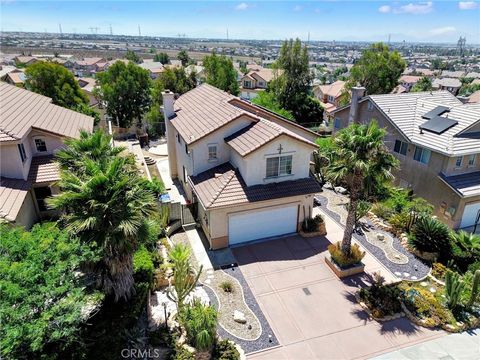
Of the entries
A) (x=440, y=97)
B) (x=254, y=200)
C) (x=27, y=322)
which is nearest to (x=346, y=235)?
(x=254, y=200)

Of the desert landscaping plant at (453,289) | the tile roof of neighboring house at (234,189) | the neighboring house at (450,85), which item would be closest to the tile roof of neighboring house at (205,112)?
the tile roof of neighboring house at (234,189)

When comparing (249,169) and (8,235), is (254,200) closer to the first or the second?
(249,169)

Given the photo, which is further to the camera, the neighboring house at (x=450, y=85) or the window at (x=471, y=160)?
the neighboring house at (x=450, y=85)

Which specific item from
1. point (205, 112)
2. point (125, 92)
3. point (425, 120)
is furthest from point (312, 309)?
point (125, 92)

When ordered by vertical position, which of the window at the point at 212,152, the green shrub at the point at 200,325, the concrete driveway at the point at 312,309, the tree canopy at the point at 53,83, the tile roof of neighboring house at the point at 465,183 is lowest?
the concrete driveway at the point at 312,309

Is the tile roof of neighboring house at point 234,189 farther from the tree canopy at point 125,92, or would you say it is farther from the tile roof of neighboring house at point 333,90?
the tile roof of neighboring house at point 333,90

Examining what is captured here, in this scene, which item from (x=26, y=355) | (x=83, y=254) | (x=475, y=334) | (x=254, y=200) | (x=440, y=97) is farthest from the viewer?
(x=440, y=97)

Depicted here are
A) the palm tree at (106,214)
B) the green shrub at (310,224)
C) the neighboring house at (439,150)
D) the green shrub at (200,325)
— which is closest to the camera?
the palm tree at (106,214)
